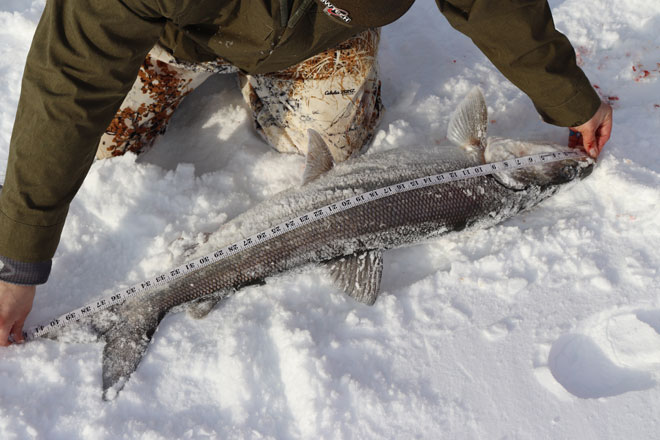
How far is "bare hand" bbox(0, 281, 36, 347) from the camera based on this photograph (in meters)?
2.15

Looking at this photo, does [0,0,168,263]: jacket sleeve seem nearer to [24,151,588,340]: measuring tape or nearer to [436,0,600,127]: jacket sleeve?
Result: [24,151,588,340]: measuring tape

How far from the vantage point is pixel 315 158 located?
2.73 metres

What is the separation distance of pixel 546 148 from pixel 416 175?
0.75 metres

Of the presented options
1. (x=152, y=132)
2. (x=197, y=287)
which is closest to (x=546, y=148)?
(x=197, y=287)

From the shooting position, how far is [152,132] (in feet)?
9.94

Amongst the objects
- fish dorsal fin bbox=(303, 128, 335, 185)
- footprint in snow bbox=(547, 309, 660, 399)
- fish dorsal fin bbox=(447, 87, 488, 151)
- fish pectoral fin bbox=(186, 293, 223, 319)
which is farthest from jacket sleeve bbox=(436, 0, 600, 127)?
fish pectoral fin bbox=(186, 293, 223, 319)

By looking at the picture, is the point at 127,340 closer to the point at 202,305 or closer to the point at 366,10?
the point at 202,305

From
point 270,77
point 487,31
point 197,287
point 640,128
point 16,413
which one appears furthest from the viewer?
point 640,128

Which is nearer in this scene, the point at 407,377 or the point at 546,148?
the point at 407,377

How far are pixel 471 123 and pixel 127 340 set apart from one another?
80.8 inches

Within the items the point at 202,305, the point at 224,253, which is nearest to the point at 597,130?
the point at 224,253

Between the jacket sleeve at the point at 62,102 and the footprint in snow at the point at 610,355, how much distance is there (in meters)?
2.20

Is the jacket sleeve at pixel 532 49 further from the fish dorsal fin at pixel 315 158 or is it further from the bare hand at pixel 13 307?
the bare hand at pixel 13 307

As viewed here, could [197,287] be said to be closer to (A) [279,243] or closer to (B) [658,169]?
(A) [279,243]
